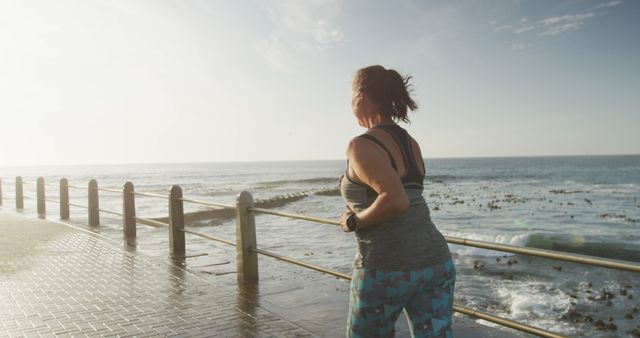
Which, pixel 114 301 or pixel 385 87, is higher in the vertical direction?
pixel 385 87

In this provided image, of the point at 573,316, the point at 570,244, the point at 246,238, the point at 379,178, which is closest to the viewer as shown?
the point at 379,178

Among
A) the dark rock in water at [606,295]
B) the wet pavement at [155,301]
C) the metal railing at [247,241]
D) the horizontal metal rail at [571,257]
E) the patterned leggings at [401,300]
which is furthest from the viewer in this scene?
the dark rock in water at [606,295]

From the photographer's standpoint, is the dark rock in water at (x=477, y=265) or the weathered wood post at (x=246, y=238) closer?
the weathered wood post at (x=246, y=238)

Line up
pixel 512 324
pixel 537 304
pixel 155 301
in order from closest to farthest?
pixel 512 324 < pixel 155 301 < pixel 537 304

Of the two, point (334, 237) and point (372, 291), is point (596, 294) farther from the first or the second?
point (372, 291)

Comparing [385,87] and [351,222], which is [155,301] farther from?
[385,87]

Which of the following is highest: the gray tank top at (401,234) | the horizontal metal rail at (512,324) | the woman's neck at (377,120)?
the woman's neck at (377,120)

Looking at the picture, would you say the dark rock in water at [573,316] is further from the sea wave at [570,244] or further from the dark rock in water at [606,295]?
the sea wave at [570,244]

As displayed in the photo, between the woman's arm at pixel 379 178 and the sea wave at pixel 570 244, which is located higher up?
the woman's arm at pixel 379 178

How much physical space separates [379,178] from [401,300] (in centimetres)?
55

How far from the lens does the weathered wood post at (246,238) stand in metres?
6.04

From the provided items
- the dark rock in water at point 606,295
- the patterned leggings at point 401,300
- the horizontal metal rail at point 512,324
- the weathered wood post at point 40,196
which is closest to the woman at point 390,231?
the patterned leggings at point 401,300

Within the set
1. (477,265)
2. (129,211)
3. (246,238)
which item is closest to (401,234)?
(246,238)

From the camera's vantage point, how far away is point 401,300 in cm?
204
